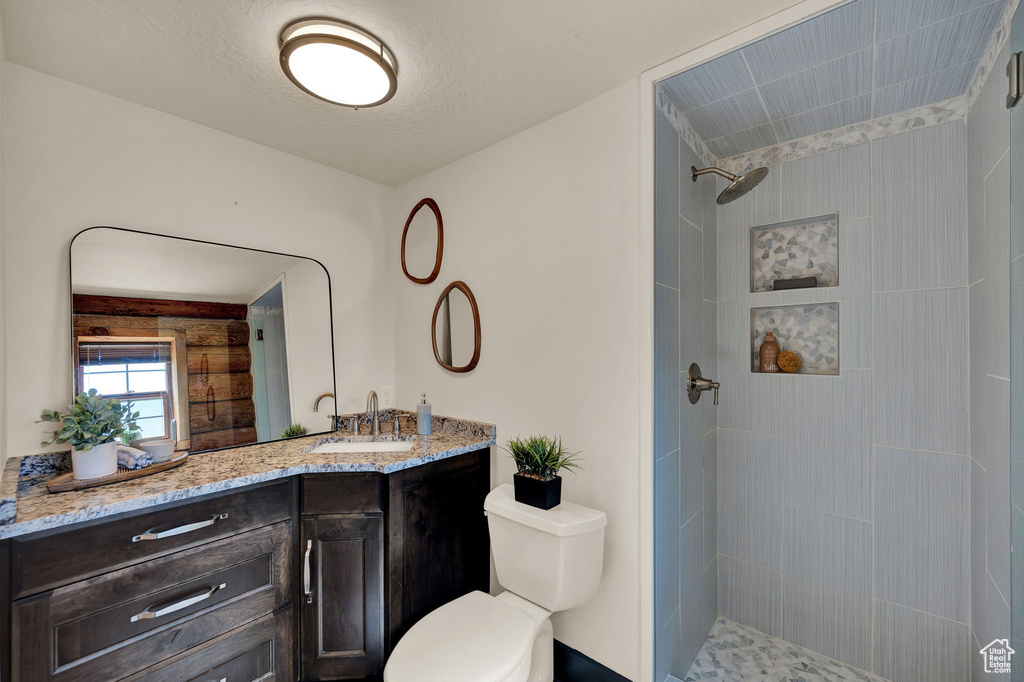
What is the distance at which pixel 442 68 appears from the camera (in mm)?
1563

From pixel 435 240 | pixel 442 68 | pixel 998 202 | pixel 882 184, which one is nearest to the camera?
pixel 998 202

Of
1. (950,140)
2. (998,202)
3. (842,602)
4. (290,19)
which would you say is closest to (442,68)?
(290,19)

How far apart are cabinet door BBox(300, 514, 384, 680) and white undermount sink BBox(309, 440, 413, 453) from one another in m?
0.39

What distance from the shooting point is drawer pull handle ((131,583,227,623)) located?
1.34m

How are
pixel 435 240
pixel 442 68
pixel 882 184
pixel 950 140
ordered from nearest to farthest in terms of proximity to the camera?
pixel 442 68, pixel 950 140, pixel 882 184, pixel 435 240

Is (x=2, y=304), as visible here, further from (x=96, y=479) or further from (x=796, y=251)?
(x=796, y=251)

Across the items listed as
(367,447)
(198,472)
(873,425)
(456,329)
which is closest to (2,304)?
(198,472)

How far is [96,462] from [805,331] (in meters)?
2.89

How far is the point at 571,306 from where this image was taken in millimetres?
1834

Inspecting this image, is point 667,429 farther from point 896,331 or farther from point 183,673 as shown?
point 183,673

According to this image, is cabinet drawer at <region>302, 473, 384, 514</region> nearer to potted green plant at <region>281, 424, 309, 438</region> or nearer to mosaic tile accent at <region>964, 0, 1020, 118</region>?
potted green plant at <region>281, 424, 309, 438</region>

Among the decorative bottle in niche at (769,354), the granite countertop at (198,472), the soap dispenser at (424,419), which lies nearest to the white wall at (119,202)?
the granite countertop at (198,472)

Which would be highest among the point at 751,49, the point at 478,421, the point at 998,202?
the point at 751,49

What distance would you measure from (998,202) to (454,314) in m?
2.04
